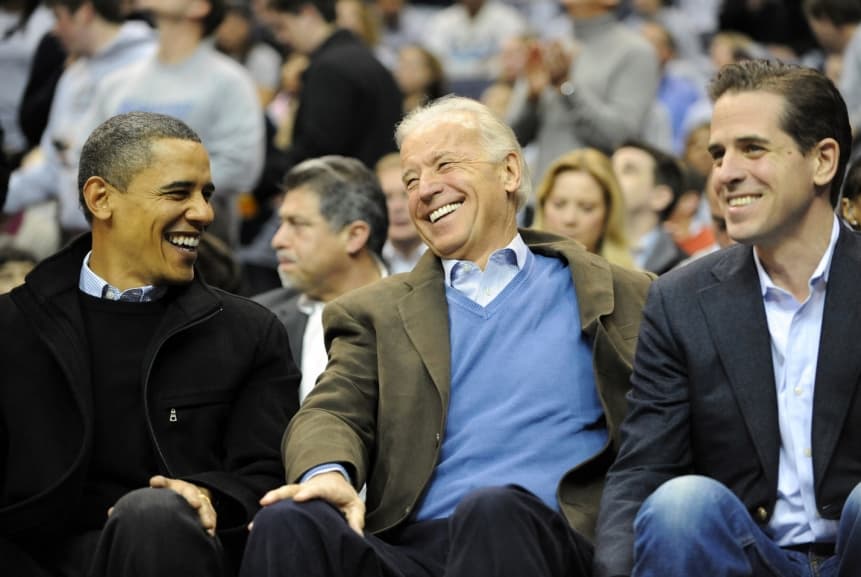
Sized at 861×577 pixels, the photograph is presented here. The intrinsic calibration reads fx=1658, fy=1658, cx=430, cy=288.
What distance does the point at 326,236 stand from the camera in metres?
6.03

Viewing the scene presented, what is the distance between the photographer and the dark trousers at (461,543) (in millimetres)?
3717

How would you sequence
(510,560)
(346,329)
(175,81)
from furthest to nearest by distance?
1. (175,81)
2. (346,329)
3. (510,560)

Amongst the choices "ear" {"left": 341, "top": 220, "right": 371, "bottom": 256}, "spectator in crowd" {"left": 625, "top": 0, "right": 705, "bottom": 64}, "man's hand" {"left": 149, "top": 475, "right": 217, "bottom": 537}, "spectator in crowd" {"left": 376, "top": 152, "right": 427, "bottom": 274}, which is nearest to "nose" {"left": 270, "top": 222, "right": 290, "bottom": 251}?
"ear" {"left": 341, "top": 220, "right": 371, "bottom": 256}

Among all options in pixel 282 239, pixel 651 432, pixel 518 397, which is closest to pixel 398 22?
pixel 282 239

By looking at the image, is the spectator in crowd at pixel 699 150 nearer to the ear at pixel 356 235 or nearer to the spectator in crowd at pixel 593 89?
the spectator in crowd at pixel 593 89

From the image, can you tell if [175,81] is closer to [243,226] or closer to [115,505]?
[243,226]

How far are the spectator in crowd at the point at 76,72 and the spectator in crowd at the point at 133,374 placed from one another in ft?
11.8

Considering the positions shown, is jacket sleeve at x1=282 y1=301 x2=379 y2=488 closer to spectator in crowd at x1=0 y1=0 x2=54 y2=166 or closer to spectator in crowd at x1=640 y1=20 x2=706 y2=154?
spectator in crowd at x1=0 y1=0 x2=54 y2=166

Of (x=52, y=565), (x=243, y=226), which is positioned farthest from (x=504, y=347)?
(x=243, y=226)

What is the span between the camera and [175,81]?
772cm

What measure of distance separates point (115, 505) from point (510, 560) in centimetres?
98

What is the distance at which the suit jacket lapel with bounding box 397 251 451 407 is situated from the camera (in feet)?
14.4

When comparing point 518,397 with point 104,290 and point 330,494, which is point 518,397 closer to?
point 330,494

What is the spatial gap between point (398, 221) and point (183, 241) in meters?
2.84
